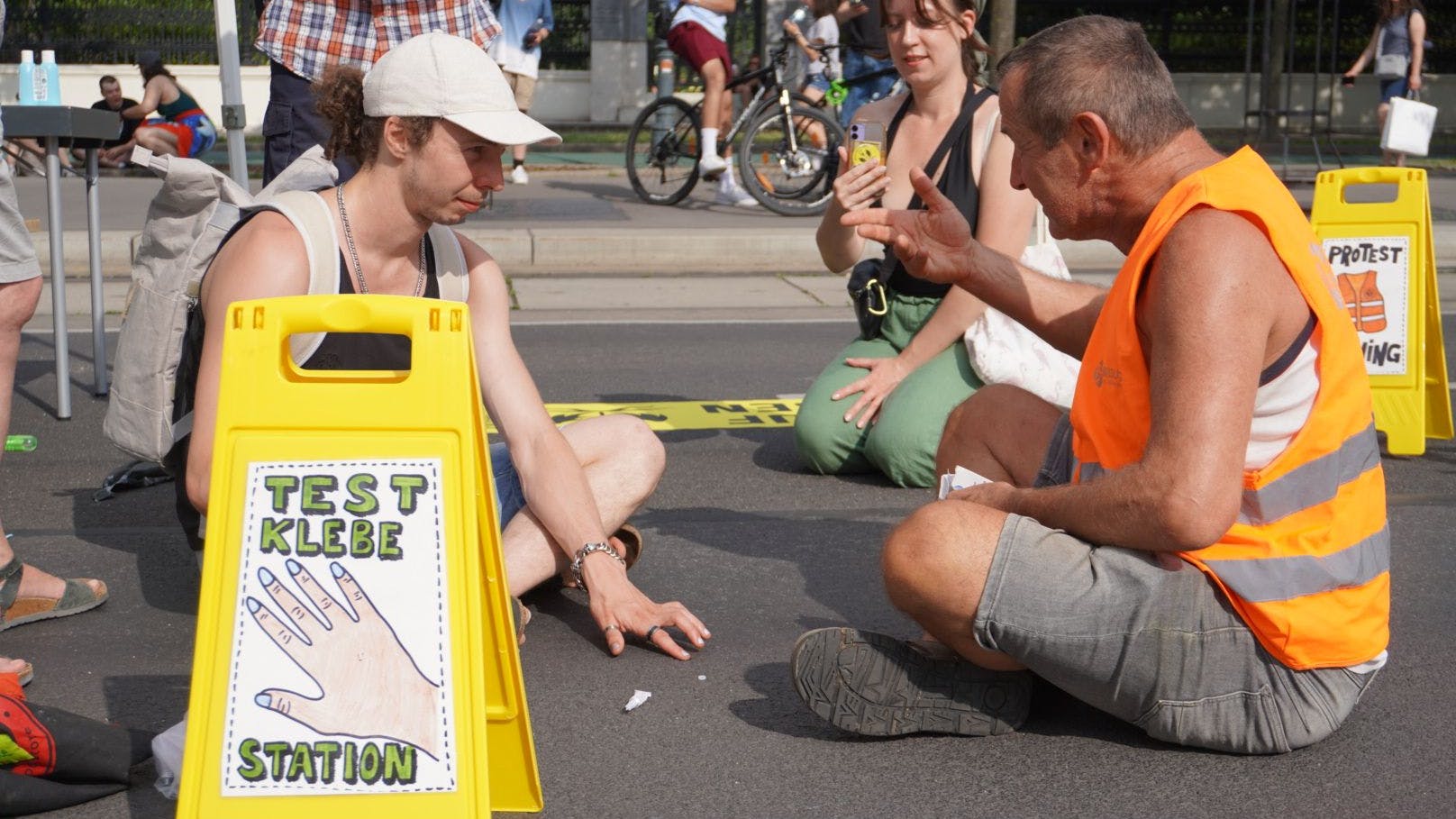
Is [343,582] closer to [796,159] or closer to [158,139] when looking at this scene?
[796,159]

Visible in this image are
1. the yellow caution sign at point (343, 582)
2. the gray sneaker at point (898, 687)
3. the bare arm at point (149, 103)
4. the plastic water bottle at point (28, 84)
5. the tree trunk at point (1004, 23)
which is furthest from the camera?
the tree trunk at point (1004, 23)

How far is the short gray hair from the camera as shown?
2.78 meters

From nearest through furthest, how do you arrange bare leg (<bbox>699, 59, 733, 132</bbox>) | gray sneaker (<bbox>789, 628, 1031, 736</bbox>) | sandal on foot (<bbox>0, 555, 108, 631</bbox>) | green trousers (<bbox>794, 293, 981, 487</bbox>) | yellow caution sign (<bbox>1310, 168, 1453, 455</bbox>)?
1. gray sneaker (<bbox>789, 628, 1031, 736</bbox>)
2. sandal on foot (<bbox>0, 555, 108, 631</bbox>)
3. green trousers (<bbox>794, 293, 981, 487</bbox>)
4. yellow caution sign (<bbox>1310, 168, 1453, 455</bbox>)
5. bare leg (<bbox>699, 59, 733, 132</bbox>)

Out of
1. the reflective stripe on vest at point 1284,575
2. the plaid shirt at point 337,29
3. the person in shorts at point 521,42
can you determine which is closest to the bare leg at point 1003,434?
the reflective stripe on vest at point 1284,575

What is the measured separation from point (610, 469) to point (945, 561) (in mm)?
1223

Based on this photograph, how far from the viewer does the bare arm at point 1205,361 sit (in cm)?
256

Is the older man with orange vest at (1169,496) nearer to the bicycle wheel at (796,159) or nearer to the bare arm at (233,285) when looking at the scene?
the bare arm at (233,285)

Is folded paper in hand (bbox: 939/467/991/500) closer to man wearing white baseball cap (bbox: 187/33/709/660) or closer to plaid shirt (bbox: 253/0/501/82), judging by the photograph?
man wearing white baseball cap (bbox: 187/33/709/660)

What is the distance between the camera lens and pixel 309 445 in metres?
2.40

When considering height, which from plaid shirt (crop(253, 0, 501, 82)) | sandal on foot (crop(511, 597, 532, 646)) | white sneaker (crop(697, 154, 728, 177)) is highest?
plaid shirt (crop(253, 0, 501, 82))

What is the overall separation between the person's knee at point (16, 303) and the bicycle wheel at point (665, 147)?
8.52 meters

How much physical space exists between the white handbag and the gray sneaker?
180cm

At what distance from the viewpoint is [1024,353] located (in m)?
4.81

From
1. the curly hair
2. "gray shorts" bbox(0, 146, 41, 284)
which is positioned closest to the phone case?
the curly hair
